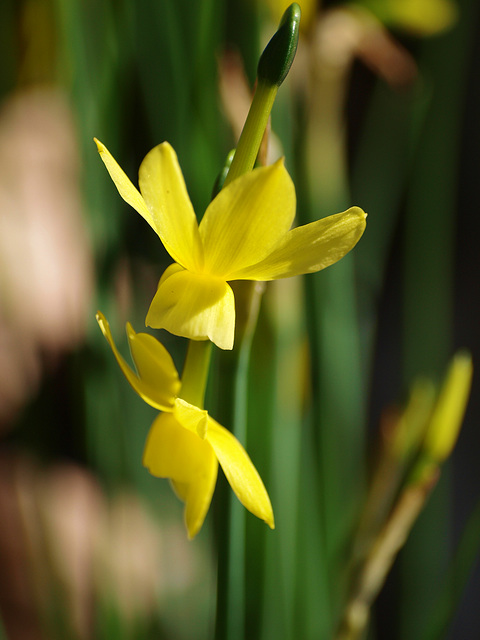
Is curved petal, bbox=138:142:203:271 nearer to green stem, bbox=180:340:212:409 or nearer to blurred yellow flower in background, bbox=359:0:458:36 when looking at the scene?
green stem, bbox=180:340:212:409

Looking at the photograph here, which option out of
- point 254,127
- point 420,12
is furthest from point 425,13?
point 254,127

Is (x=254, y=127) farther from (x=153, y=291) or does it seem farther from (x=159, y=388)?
(x=153, y=291)

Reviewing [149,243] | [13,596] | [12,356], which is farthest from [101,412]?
[13,596]

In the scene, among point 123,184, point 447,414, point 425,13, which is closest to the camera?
point 123,184

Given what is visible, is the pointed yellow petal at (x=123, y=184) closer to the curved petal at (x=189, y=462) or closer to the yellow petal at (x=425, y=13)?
the curved petal at (x=189, y=462)

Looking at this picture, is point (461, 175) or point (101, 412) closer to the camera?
point (101, 412)

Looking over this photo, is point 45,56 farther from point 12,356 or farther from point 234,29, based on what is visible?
point 12,356

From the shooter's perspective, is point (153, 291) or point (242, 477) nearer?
point (242, 477)
